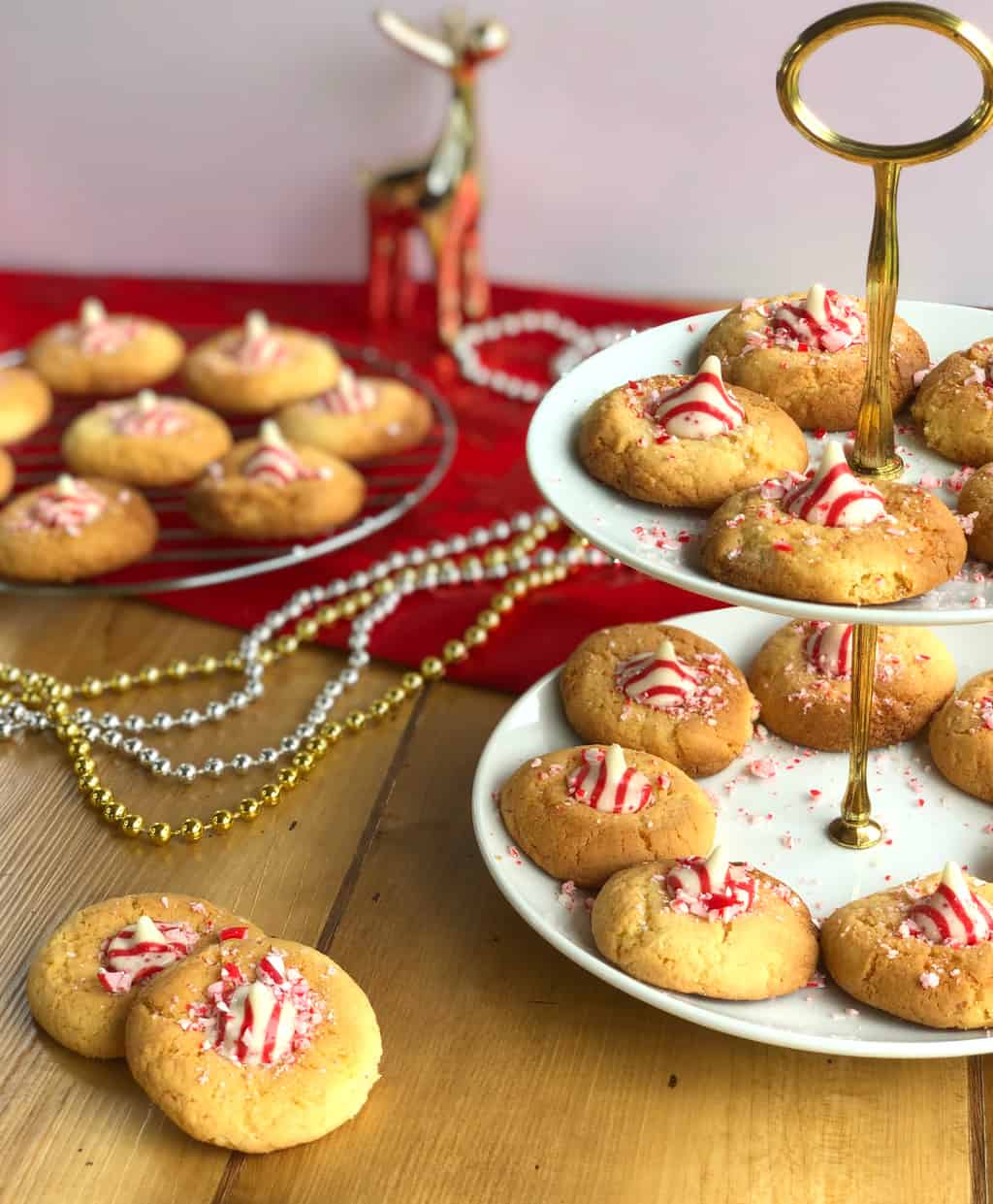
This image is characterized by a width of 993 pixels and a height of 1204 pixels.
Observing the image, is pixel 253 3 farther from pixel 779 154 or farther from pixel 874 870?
pixel 874 870

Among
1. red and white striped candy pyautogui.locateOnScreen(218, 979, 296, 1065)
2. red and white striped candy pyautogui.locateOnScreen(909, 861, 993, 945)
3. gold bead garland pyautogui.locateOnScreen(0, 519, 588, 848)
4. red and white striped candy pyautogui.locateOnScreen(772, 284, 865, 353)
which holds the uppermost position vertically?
red and white striped candy pyautogui.locateOnScreen(772, 284, 865, 353)

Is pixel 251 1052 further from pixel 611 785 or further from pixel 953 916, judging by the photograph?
pixel 953 916

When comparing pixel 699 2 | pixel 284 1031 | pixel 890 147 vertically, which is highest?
pixel 890 147

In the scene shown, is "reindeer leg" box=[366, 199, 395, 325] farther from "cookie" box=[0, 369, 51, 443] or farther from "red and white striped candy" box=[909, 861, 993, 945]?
"red and white striped candy" box=[909, 861, 993, 945]

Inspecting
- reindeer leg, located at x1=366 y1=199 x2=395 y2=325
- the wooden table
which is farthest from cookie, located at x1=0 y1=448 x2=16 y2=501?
reindeer leg, located at x1=366 y1=199 x2=395 y2=325

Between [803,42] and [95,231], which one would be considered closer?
[803,42]

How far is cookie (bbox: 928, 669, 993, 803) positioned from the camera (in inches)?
43.4

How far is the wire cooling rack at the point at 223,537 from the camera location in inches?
58.1

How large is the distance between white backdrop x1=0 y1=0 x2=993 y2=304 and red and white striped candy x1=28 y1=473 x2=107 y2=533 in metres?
0.71

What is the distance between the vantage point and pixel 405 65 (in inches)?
76.7

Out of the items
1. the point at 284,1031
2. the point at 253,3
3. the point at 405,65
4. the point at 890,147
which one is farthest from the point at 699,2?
the point at 284,1031

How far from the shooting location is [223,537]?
1567mm

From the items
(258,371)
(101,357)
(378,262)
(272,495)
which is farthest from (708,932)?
(378,262)

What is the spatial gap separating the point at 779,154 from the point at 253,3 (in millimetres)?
656
